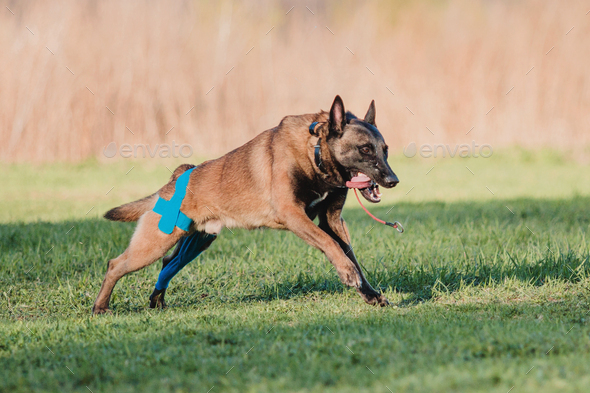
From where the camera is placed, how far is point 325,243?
4902 millimetres

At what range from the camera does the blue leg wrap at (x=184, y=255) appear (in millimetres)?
5734

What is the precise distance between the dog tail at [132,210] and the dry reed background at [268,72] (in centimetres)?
1004

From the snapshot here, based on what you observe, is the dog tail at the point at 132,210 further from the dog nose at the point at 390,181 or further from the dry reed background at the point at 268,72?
the dry reed background at the point at 268,72

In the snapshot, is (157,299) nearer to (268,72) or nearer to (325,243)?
(325,243)

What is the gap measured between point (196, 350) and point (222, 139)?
12519 millimetres

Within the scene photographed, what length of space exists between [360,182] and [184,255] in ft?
5.74

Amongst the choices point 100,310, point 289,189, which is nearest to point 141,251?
point 100,310

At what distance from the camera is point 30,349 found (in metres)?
4.17

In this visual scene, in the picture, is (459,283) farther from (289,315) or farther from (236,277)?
(236,277)

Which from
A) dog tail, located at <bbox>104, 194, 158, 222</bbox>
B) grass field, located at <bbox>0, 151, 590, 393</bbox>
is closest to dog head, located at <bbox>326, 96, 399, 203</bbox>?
grass field, located at <bbox>0, 151, 590, 393</bbox>

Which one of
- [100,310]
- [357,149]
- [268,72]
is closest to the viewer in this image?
[357,149]

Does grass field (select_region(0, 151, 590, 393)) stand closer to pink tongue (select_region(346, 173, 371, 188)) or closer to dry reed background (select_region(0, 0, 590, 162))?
pink tongue (select_region(346, 173, 371, 188))

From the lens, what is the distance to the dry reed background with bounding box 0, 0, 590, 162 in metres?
15.2

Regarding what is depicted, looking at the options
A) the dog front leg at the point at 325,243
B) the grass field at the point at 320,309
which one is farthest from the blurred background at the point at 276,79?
the dog front leg at the point at 325,243
